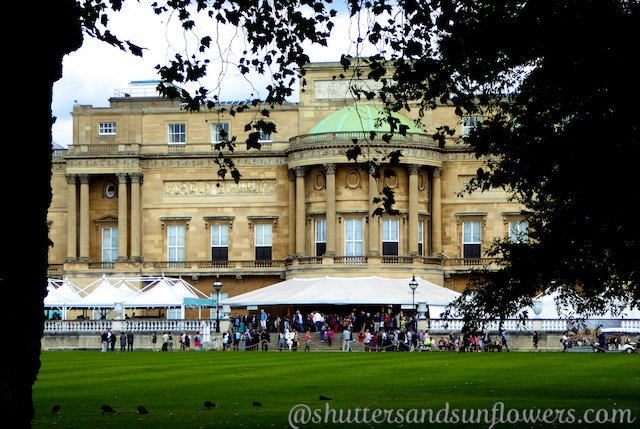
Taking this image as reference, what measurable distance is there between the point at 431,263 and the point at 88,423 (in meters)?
66.1

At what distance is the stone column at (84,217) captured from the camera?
295 ft

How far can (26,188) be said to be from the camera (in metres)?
14.0

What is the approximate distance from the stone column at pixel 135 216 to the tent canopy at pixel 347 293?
468 inches

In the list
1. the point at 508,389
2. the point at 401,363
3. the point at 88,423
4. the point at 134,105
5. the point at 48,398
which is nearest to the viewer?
the point at 88,423

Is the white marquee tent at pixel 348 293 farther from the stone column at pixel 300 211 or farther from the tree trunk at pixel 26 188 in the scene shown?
the tree trunk at pixel 26 188

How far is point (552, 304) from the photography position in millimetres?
70062

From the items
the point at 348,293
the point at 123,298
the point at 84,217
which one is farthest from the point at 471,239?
the point at 84,217

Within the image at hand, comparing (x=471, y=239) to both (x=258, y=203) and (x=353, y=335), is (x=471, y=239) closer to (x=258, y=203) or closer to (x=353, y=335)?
(x=258, y=203)

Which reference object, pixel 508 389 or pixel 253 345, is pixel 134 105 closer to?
pixel 253 345

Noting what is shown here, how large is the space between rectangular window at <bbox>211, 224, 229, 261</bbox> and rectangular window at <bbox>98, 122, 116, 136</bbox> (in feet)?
35.6

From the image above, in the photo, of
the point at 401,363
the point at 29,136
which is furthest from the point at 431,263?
the point at 29,136

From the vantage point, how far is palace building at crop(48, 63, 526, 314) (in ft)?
284

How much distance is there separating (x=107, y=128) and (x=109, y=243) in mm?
8937

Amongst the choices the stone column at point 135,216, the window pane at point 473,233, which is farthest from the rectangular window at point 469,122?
the stone column at point 135,216
